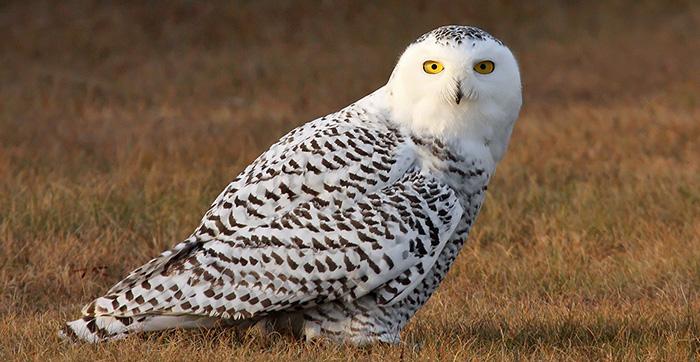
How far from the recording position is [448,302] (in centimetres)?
520

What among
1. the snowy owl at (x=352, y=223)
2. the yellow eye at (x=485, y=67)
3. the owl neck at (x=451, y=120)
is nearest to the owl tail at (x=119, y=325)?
the snowy owl at (x=352, y=223)

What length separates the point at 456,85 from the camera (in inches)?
155

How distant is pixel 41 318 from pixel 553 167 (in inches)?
213

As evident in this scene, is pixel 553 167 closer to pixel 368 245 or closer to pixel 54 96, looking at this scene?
pixel 368 245

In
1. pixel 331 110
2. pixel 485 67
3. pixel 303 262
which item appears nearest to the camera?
pixel 303 262

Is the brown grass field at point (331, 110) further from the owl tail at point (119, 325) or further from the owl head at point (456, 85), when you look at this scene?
the owl head at point (456, 85)

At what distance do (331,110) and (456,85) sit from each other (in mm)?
8420

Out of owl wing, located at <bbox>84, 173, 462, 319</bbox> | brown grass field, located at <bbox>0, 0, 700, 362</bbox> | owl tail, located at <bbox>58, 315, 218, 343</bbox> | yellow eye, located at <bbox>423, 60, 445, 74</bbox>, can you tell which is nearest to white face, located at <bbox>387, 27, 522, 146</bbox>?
yellow eye, located at <bbox>423, 60, 445, 74</bbox>

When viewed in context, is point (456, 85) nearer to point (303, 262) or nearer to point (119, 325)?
point (303, 262)

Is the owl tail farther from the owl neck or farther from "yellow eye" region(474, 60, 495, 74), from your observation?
"yellow eye" region(474, 60, 495, 74)

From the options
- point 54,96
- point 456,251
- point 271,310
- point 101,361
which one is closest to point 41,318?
point 101,361

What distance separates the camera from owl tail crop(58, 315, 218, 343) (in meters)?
3.94

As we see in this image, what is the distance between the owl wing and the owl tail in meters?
0.05

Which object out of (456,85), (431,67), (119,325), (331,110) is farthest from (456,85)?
(331,110)
